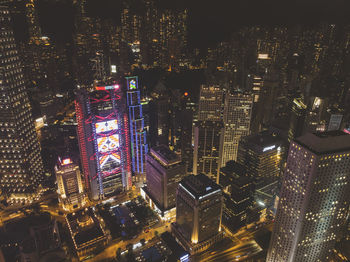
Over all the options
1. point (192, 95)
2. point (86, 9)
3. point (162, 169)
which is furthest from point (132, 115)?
point (86, 9)

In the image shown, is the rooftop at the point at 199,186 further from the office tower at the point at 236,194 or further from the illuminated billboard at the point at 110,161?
the illuminated billboard at the point at 110,161

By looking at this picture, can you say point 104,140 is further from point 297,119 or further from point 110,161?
point 297,119

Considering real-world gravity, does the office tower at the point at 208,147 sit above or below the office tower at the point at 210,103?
below

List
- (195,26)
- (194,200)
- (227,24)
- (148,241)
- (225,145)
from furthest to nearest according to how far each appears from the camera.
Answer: (195,26) → (227,24) → (225,145) → (148,241) → (194,200)

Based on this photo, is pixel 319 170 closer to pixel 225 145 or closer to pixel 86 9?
pixel 225 145

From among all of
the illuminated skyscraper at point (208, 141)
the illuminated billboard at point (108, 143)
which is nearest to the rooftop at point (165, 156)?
the illuminated skyscraper at point (208, 141)

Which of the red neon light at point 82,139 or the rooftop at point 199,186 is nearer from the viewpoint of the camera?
the rooftop at point 199,186

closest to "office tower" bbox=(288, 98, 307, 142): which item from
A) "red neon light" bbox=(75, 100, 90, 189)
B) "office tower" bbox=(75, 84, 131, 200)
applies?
"office tower" bbox=(75, 84, 131, 200)
